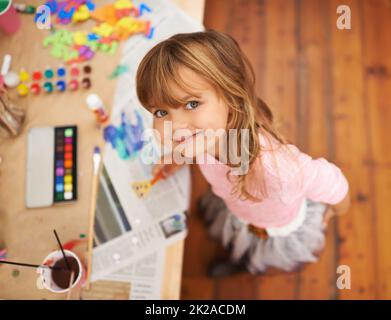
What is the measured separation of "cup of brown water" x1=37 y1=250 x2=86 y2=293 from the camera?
2.23 ft

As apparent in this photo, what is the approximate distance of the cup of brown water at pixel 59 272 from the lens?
68 cm

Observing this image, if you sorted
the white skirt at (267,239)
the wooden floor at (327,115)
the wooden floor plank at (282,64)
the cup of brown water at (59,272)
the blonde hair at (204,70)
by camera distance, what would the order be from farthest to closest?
the wooden floor plank at (282,64), the wooden floor at (327,115), the white skirt at (267,239), the cup of brown water at (59,272), the blonde hair at (204,70)

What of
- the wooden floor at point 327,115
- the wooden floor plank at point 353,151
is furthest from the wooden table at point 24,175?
the wooden floor plank at point 353,151

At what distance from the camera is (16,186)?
79 centimetres

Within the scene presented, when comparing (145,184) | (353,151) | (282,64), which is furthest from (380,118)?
(145,184)

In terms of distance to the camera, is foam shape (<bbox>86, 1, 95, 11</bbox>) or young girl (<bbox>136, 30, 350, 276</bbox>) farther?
foam shape (<bbox>86, 1, 95, 11</bbox>)

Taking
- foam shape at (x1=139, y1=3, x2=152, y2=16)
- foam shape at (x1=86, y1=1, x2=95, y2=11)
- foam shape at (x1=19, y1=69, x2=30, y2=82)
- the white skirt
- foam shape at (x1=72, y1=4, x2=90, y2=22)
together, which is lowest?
the white skirt

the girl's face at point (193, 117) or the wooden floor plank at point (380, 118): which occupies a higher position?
the wooden floor plank at point (380, 118)

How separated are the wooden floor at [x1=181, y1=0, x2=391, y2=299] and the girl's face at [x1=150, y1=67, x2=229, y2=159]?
1.87ft

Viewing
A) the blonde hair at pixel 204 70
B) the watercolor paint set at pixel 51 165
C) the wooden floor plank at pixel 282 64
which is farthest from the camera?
the wooden floor plank at pixel 282 64

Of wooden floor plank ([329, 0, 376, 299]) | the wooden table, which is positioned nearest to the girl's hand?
the wooden table

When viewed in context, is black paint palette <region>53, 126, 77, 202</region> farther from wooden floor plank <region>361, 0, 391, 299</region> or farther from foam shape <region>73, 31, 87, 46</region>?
wooden floor plank <region>361, 0, 391, 299</region>

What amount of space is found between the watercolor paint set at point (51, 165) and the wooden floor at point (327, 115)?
476mm

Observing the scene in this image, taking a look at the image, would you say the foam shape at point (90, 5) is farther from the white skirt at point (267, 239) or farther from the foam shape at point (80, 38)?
the white skirt at point (267, 239)
